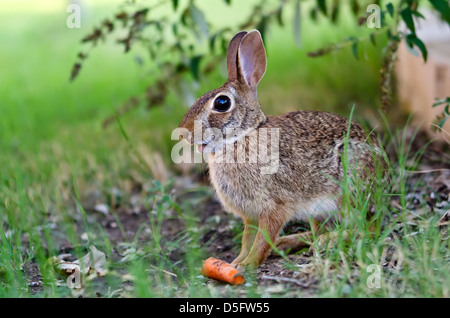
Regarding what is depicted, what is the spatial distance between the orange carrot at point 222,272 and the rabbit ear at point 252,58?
103cm

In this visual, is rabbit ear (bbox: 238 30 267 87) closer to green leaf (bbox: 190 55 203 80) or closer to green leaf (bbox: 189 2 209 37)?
green leaf (bbox: 189 2 209 37)

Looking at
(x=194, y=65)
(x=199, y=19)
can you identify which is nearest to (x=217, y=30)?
(x=194, y=65)

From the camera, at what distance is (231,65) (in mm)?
3574

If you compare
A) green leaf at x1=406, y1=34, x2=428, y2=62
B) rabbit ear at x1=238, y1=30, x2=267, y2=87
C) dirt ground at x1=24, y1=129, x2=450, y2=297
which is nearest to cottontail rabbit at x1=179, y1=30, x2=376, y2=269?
rabbit ear at x1=238, y1=30, x2=267, y2=87

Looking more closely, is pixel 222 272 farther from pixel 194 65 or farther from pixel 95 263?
pixel 194 65

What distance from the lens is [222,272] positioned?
318 centimetres

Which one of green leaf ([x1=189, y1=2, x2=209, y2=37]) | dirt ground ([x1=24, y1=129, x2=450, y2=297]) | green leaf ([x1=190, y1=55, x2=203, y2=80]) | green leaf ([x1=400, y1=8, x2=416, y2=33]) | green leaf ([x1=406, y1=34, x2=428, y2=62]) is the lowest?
dirt ground ([x1=24, y1=129, x2=450, y2=297])

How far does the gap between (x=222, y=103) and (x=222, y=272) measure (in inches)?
35.5

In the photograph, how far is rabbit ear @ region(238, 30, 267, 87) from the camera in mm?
3504

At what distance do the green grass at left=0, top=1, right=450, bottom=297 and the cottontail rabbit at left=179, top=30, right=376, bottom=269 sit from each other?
0.32 meters

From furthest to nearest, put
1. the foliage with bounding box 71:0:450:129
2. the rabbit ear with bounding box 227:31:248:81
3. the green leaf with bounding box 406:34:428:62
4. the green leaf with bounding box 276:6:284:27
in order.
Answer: the green leaf with bounding box 276:6:284:27 < the foliage with bounding box 71:0:450:129 < the green leaf with bounding box 406:34:428:62 < the rabbit ear with bounding box 227:31:248:81

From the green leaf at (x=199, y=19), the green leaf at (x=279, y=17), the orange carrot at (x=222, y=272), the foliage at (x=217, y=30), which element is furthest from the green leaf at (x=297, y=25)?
the orange carrot at (x=222, y=272)

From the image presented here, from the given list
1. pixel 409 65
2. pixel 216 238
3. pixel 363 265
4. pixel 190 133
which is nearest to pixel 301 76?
pixel 409 65
